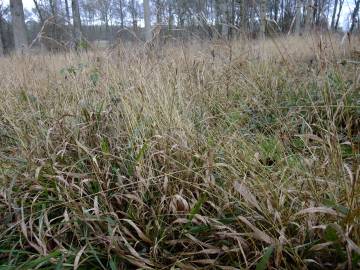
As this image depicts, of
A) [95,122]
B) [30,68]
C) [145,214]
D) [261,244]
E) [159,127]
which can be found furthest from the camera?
[30,68]

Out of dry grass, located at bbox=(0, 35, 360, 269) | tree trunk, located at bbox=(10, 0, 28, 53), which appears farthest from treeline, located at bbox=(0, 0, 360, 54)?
tree trunk, located at bbox=(10, 0, 28, 53)

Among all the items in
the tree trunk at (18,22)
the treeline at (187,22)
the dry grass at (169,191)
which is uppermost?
the tree trunk at (18,22)

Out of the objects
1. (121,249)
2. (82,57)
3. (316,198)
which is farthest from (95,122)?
(82,57)

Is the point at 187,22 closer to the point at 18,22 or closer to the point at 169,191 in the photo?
the point at 169,191

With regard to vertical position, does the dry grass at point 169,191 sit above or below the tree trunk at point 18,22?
below

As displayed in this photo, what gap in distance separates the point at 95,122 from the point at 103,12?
1550mm

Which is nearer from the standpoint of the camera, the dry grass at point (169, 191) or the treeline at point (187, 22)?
the dry grass at point (169, 191)

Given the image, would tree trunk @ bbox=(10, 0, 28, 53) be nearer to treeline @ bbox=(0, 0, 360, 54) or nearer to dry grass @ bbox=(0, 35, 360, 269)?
treeline @ bbox=(0, 0, 360, 54)

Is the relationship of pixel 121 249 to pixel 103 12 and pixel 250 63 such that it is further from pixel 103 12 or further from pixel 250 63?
pixel 103 12

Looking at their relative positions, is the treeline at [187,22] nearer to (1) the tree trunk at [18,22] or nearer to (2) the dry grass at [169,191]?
(2) the dry grass at [169,191]

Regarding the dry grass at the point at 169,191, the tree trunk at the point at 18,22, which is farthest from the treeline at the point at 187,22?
the tree trunk at the point at 18,22

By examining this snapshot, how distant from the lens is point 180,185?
125 cm

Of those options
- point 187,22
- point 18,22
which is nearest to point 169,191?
point 187,22

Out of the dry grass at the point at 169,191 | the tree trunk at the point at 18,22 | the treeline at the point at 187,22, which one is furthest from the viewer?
the tree trunk at the point at 18,22
